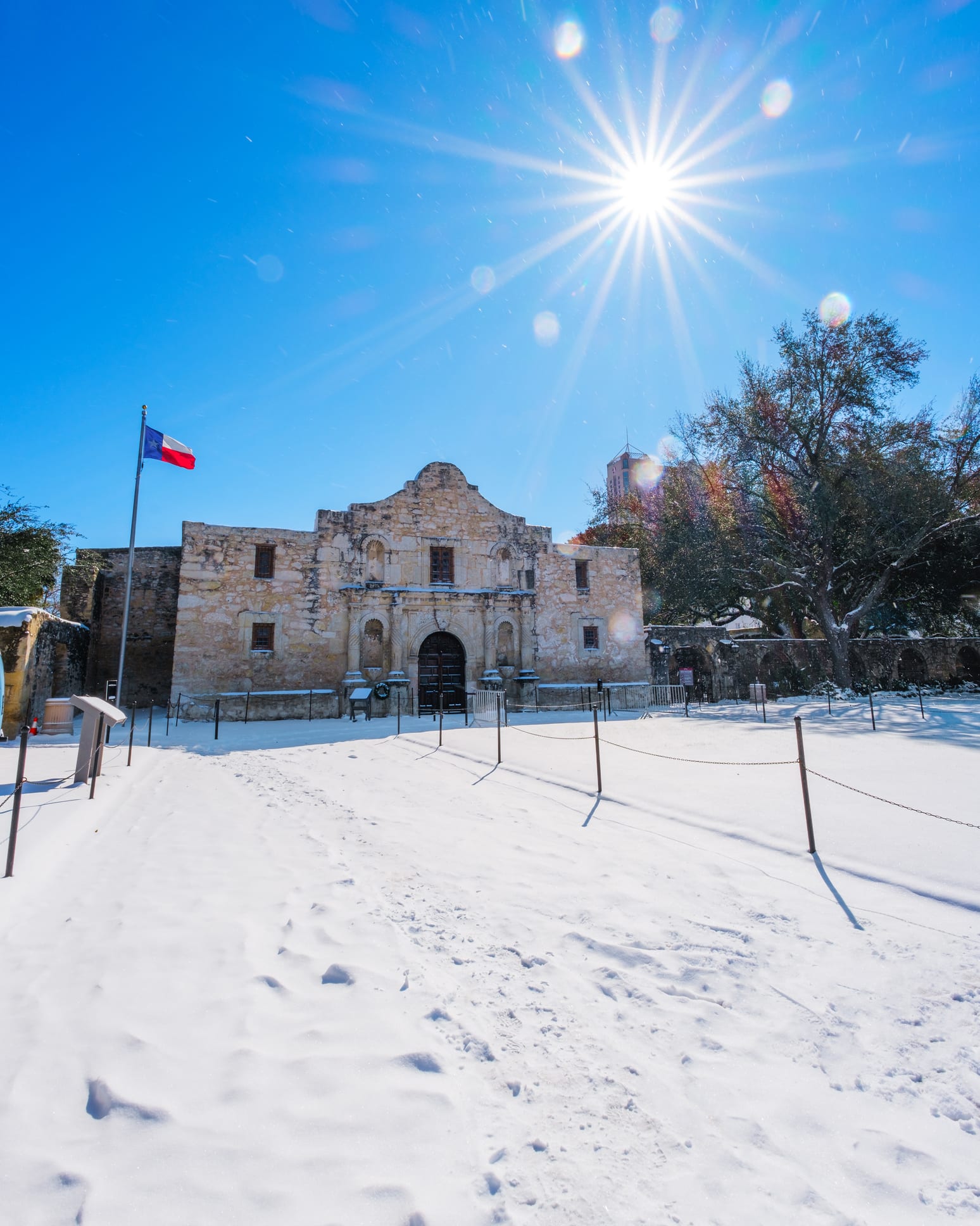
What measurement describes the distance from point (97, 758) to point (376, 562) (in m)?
14.1

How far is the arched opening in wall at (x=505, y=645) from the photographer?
72.9 ft

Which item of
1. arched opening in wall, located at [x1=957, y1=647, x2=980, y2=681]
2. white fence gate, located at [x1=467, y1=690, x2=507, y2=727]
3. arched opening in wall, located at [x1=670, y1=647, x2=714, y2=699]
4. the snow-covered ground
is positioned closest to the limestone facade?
white fence gate, located at [x1=467, y1=690, x2=507, y2=727]

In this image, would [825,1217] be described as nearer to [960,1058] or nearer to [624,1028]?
[624,1028]

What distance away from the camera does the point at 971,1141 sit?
2.12m

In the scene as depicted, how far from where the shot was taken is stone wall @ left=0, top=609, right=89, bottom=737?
13297 millimetres

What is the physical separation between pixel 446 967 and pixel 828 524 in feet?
84.6

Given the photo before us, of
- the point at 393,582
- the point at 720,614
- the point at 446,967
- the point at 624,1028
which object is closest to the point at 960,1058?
the point at 624,1028

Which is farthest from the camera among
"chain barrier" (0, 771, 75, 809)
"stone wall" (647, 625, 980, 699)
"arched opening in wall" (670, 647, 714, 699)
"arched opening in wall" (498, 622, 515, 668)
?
"arched opening in wall" (670, 647, 714, 699)

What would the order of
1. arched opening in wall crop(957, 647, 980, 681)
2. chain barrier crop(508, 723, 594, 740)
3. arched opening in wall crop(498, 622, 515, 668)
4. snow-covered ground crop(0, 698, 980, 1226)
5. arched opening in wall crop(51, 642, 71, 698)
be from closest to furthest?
1. snow-covered ground crop(0, 698, 980, 1226)
2. chain barrier crop(508, 723, 594, 740)
3. arched opening in wall crop(51, 642, 71, 698)
4. arched opening in wall crop(498, 622, 515, 668)
5. arched opening in wall crop(957, 647, 980, 681)

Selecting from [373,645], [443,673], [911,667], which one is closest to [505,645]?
[443,673]

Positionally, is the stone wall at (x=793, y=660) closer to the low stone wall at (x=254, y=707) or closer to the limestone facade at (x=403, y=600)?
the limestone facade at (x=403, y=600)

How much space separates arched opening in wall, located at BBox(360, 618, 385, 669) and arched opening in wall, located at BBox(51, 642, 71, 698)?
8.64m

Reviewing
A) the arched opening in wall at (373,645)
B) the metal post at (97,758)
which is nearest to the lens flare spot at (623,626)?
the arched opening in wall at (373,645)

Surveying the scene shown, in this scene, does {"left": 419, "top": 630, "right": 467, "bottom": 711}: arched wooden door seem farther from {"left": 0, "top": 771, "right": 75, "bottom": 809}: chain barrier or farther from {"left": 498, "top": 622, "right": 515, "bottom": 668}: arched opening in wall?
{"left": 0, "top": 771, "right": 75, "bottom": 809}: chain barrier
